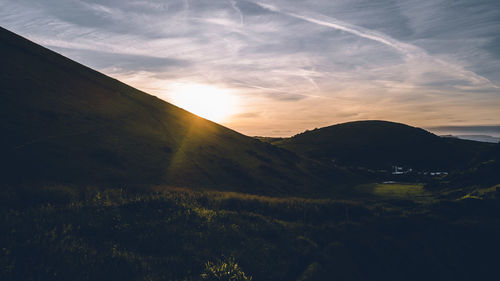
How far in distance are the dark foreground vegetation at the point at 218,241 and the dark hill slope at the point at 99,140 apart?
6.37 metres

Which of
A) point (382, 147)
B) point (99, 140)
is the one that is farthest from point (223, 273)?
point (382, 147)

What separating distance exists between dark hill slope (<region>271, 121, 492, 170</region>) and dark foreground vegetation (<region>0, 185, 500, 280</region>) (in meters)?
99.0

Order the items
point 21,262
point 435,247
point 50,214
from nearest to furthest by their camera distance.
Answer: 1. point 21,262
2. point 50,214
3. point 435,247

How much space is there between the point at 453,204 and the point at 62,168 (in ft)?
103

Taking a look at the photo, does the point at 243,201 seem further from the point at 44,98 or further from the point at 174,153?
the point at 44,98

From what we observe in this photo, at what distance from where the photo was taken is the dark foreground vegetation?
26.6 ft

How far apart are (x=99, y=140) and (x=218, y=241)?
20.1 m

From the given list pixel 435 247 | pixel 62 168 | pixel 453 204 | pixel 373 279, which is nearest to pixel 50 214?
pixel 62 168

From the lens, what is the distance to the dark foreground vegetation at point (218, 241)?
26.6 feet

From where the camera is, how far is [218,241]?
11.0m

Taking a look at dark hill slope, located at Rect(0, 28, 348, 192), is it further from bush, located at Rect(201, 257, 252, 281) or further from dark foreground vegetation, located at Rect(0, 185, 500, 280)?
bush, located at Rect(201, 257, 252, 281)

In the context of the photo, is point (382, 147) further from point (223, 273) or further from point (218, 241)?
point (223, 273)

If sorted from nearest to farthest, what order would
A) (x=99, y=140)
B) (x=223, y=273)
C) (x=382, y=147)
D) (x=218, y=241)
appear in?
(x=223, y=273) → (x=218, y=241) → (x=99, y=140) → (x=382, y=147)

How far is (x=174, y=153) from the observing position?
31.5 meters
